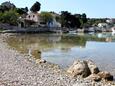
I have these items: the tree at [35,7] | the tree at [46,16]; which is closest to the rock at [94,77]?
the tree at [46,16]

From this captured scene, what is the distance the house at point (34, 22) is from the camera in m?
131

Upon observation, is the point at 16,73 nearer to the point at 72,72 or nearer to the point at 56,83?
the point at 56,83

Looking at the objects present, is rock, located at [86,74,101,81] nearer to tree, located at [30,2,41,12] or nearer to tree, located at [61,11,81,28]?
tree, located at [61,11,81,28]

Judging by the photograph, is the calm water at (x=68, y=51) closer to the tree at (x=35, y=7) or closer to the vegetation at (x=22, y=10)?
the vegetation at (x=22, y=10)

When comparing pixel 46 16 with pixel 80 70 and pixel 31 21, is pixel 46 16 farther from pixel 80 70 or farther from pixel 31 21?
pixel 80 70

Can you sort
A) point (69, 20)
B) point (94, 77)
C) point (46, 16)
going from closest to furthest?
point (94, 77)
point (46, 16)
point (69, 20)

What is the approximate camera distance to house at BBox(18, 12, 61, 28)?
431 ft

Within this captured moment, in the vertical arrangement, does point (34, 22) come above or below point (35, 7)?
below

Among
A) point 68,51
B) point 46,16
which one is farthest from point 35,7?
point 68,51

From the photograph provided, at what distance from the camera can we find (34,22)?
5600 inches

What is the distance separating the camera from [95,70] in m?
22.3

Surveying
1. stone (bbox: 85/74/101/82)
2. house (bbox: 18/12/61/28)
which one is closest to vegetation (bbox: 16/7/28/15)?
house (bbox: 18/12/61/28)

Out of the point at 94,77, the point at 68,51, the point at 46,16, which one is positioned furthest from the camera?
the point at 46,16

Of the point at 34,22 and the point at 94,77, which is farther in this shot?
the point at 34,22
